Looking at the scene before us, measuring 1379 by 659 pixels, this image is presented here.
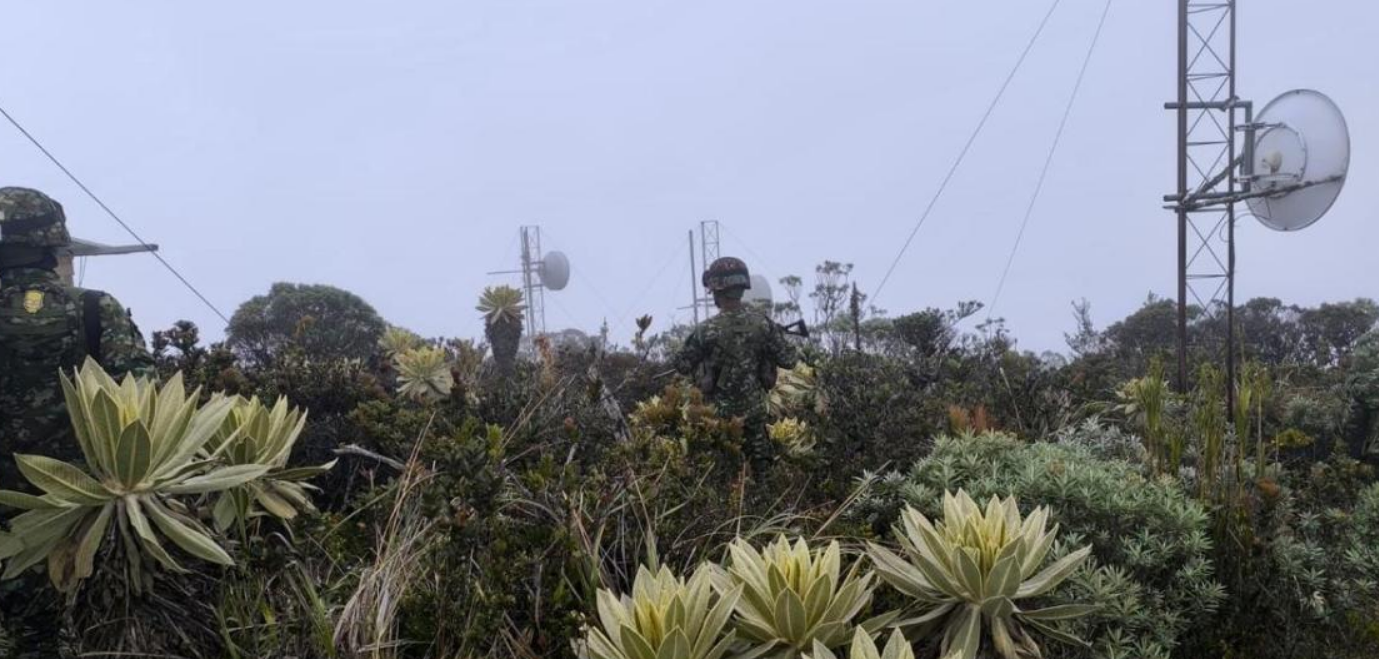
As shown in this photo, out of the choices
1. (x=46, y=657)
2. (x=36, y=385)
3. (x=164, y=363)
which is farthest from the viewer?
(x=164, y=363)

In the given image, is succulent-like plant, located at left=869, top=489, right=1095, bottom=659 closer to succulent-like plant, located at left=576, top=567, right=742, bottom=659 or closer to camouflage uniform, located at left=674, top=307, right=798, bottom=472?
succulent-like plant, located at left=576, top=567, right=742, bottom=659

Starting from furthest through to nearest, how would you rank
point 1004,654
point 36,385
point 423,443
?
point 423,443 → point 36,385 → point 1004,654

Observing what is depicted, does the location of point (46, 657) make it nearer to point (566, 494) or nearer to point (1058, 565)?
point (566, 494)

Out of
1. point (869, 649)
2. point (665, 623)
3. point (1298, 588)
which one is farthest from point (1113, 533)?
point (665, 623)

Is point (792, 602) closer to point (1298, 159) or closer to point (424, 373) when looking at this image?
point (424, 373)

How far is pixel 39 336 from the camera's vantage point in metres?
4.20

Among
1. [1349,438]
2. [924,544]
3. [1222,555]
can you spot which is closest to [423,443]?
[924,544]

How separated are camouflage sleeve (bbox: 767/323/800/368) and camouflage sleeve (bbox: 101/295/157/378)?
156 inches

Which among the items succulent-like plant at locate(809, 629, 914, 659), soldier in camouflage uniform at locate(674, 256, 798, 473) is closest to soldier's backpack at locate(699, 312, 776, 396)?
soldier in camouflage uniform at locate(674, 256, 798, 473)

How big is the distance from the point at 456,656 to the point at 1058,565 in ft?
5.97

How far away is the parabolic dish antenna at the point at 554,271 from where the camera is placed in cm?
2692

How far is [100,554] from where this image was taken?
321cm

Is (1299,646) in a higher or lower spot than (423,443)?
lower

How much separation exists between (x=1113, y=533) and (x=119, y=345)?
12.8 feet
